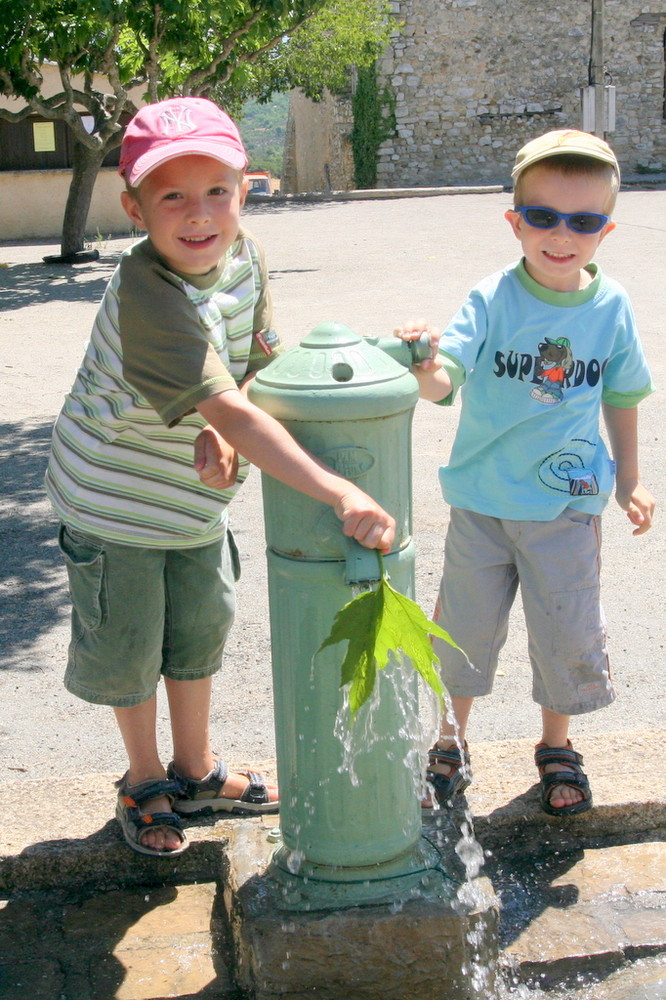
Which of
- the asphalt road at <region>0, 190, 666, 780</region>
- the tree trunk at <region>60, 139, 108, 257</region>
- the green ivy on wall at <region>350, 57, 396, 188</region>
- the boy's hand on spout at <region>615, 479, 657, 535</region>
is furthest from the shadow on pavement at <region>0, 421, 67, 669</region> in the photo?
the green ivy on wall at <region>350, 57, 396, 188</region>

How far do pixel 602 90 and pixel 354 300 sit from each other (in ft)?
28.1

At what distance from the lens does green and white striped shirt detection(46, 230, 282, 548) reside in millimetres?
2076

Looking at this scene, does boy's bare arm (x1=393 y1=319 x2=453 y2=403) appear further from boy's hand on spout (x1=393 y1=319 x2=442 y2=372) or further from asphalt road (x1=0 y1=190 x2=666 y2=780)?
asphalt road (x1=0 y1=190 x2=666 y2=780)

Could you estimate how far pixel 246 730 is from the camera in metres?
3.06

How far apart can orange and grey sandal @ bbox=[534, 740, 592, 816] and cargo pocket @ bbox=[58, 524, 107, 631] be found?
1031mm

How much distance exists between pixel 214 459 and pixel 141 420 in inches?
10.8

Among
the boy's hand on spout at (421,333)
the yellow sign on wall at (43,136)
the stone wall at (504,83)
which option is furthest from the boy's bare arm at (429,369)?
the stone wall at (504,83)

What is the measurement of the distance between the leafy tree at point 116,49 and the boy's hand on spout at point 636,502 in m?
9.44

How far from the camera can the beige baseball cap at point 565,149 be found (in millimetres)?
2303

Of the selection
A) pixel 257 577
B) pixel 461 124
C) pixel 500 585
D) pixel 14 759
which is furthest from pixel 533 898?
pixel 461 124

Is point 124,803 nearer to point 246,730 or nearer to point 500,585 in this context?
point 246,730

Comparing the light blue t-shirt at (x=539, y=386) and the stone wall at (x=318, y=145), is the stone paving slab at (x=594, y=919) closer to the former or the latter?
the light blue t-shirt at (x=539, y=386)

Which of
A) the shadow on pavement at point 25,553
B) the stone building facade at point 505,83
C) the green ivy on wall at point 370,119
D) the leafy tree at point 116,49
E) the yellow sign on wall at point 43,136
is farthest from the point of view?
the green ivy on wall at point 370,119

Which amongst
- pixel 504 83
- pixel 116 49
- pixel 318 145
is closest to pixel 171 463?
pixel 116 49
